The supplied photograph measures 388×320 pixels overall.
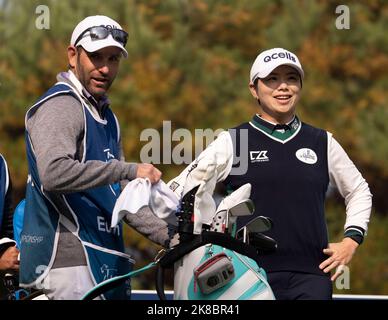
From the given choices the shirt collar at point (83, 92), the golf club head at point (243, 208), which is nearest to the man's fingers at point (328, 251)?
the golf club head at point (243, 208)

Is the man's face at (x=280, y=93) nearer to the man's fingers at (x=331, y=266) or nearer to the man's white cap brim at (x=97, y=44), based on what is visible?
the man's fingers at (x=331, y=266)

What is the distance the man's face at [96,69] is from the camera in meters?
5.28

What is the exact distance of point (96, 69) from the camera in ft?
17.4

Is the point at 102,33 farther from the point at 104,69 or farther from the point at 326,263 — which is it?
the point at 326,263

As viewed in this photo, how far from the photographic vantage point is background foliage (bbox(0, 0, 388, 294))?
541 inches

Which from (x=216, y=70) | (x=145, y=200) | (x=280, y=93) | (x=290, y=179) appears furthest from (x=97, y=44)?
(x=216, y=70)

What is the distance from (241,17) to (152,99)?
6.45ft

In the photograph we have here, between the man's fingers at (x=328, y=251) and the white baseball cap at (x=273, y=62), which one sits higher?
the white baseball cap at (x=273, y=62)

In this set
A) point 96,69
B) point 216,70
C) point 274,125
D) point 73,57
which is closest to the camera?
point 96,69

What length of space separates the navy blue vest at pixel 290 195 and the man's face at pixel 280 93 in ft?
0.53

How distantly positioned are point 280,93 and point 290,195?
1.94 feet

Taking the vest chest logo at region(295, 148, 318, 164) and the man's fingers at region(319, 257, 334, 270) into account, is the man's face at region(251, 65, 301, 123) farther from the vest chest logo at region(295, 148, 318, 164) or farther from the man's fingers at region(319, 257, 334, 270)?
the man's fingers at region(319, 257, 334, 270)
